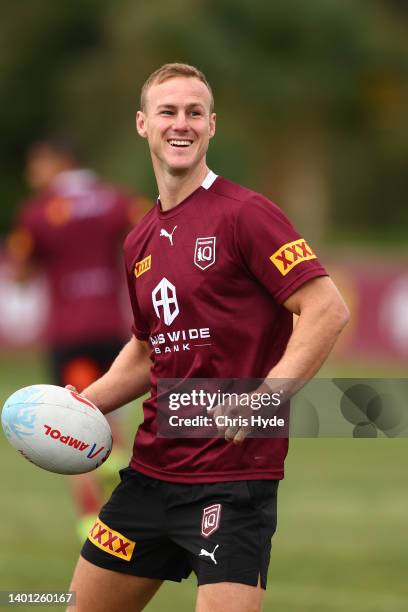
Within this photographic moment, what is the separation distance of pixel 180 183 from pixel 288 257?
592 mm

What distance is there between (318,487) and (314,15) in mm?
25123

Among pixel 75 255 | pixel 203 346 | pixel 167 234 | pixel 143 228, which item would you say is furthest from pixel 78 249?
pixel 203 346

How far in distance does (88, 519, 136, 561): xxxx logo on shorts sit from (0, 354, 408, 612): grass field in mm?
2310

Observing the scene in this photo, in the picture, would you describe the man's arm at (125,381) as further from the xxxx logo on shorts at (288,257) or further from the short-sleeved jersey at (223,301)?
the xxxx logo on shorts at (288,257)

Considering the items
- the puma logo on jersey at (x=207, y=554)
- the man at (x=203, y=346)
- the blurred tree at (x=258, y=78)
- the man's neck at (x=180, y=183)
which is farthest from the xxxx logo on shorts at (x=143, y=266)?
the blurred tree at (x=258, y=78)

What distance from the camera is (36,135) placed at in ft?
127

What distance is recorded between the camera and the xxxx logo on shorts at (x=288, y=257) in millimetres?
4984

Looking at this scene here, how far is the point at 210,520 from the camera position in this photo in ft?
16.7

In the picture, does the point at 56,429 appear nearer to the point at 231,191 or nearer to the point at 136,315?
the point at 136,315

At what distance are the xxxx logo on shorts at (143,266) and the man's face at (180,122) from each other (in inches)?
13.7

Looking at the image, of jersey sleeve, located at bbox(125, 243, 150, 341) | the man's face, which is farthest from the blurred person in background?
the man's face

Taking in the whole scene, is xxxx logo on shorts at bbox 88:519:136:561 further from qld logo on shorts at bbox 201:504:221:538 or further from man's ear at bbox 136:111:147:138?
man's ear at bbox 136:111:147:138

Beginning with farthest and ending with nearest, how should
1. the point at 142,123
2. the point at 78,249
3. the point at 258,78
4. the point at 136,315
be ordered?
the point at 258,78, the point at 78,249, the point at 136,315, the point at 142,123

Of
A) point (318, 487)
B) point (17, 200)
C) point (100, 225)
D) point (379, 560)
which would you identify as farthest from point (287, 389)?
point (17, 200)
